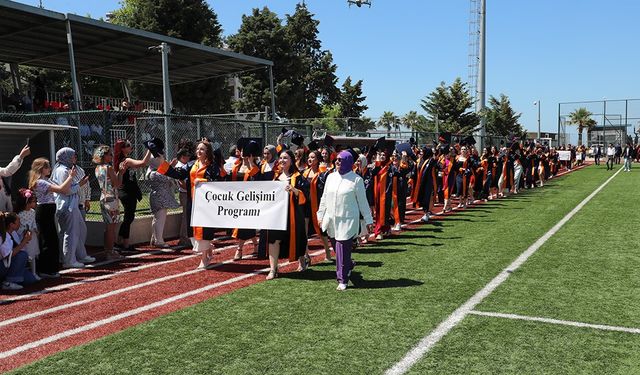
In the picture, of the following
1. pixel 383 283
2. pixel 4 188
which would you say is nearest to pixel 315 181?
pixel 383 283

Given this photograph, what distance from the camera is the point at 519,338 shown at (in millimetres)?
4777

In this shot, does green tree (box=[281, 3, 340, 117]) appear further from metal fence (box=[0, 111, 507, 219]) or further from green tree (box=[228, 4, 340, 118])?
metal fence (box=[0, 111, 507, 219])

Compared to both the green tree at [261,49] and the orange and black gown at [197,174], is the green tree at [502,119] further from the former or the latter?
the orange and black gown at [197,174]

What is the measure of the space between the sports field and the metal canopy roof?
517 inches

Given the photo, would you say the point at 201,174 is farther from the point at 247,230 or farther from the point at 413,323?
the point at 413,323

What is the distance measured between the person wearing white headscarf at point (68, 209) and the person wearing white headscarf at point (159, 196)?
1.38 meters

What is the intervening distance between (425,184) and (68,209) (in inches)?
309

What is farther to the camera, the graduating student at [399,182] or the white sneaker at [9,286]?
the graduating student at [399,182]

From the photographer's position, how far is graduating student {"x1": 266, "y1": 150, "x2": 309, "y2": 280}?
6.97 metres

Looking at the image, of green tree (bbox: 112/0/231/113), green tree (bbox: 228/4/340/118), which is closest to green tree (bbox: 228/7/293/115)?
green tree (bbox: 228/4/340/118)

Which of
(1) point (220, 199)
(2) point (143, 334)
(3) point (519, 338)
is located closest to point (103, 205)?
(1) point (220, 199)

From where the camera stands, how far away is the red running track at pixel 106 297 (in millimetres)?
4957

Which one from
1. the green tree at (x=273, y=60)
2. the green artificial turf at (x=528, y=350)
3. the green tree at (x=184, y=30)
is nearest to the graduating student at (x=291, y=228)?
the green artificial turf at (x=528, y=350)

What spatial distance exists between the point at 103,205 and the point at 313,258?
10.9ft
